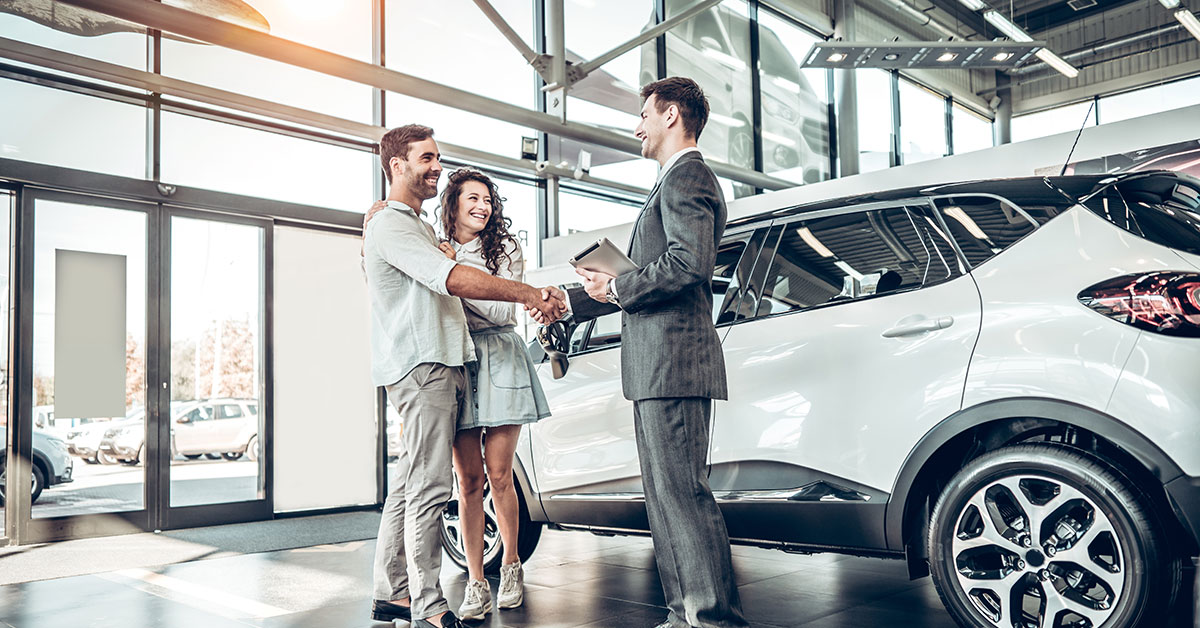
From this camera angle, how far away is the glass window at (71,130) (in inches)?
210

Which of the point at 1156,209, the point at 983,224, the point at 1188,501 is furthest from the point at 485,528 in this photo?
the point at 1156,209

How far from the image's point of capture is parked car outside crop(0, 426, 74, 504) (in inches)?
206

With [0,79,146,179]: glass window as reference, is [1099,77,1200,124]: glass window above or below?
above

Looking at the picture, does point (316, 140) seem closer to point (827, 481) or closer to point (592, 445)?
point (592, 445)

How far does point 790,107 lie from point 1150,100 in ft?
20.6

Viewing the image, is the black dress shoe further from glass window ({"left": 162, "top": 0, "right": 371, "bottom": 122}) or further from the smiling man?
glass window ({"left": 162, "top": 0, "right": 371, "bottom": 122})

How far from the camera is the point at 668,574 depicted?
7.27 feet

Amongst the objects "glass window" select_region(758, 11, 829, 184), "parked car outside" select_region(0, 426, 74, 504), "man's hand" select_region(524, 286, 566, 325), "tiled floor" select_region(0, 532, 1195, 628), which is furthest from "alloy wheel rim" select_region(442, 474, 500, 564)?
"glass window" select_region(758, 11, 829, 184)

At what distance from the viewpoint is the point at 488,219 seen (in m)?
2.98

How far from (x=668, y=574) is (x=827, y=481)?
52 centimetres

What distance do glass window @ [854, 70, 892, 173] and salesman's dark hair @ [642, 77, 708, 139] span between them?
9583mm

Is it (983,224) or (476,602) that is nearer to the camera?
(983,224)

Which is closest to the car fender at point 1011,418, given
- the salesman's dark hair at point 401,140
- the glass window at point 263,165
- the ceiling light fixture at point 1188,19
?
the salesman's dark hair at point 401,140

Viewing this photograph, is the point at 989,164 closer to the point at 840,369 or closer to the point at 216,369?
the point at 840,369
